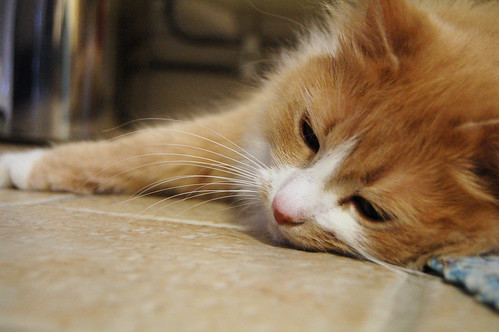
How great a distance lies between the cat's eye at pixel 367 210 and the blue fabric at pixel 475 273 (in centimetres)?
12

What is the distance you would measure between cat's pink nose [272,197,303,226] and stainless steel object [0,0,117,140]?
1938 mm

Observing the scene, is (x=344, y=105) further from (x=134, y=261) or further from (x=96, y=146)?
(x=96, y=146)

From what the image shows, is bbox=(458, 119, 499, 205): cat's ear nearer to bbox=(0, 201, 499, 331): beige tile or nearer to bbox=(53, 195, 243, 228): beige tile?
bbox=(0, 201, 499, 331): beige tile

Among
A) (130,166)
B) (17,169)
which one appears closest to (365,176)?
(130,166)

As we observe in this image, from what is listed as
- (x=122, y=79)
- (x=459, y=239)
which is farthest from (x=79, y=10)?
(x=459, y=239)

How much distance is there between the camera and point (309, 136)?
0.96 m

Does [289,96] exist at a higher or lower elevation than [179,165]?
higher

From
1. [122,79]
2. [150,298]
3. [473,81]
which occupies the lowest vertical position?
[150,298]

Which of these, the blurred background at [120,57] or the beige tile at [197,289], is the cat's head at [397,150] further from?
the blurred background at [120,57]

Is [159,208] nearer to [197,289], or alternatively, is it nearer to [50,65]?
[197,289]

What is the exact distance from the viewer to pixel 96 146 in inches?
51.3

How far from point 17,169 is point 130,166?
371 mm

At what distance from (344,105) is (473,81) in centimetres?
26

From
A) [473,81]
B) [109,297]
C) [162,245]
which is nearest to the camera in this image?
[109,297]
